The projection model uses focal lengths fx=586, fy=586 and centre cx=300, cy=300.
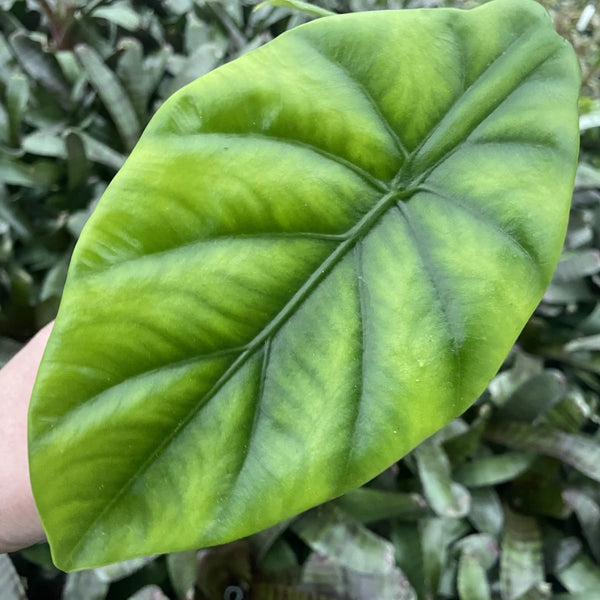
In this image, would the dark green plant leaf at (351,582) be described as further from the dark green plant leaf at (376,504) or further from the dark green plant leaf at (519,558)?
the dark green plant leaf at (519,558)

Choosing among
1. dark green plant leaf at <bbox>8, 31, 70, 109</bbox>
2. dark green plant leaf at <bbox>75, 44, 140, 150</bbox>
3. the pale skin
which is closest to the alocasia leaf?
the pale skin

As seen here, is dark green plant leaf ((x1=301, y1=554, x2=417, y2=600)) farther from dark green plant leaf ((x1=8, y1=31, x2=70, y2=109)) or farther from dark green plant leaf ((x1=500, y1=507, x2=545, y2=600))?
dark green plant leaf ((x1=8, y1=31, x2=70, y2=109))

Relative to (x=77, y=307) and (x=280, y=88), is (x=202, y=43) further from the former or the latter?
(x=77, y=307)

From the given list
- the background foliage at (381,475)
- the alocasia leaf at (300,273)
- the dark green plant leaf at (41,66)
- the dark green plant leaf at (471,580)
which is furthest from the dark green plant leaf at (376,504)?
the dark green plant leaf at (41,66)

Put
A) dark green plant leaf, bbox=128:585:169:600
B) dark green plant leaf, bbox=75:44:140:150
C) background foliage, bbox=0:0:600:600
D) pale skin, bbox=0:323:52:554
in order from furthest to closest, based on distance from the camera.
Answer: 1. dark green plant leaf, bbox=75:44:140:150
2. background foliage, bbox=0:0:600:600
3. dark green plant leaf, bbox=128:585:169:600
4. pale skin, bbox=0:323:52:554

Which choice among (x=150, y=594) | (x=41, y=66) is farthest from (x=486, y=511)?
(x=41, y=66)

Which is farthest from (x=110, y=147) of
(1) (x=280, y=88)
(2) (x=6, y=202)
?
(1) (x=280, y=88)
